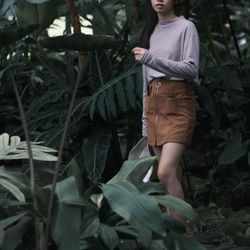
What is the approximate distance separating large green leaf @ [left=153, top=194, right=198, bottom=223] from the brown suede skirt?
2.57ft

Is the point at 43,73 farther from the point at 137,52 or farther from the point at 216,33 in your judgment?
the point at 216,33

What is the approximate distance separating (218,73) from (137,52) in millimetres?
1661

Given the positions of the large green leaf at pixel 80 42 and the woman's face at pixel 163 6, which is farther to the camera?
the woman's face at pixel 163 6

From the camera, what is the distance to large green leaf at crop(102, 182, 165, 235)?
3.28 m

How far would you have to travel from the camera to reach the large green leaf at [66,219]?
11.0ft

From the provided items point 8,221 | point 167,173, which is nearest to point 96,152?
point 167,173

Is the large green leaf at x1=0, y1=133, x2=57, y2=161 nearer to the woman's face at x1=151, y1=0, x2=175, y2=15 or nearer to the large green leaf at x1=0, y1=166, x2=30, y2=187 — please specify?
the large green leaf at x1=0, y1=166, x2=30, y2=187

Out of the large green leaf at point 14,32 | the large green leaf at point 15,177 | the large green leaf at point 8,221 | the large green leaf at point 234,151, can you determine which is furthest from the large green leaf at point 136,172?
the large green leaf at point 234,151

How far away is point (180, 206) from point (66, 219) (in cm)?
58

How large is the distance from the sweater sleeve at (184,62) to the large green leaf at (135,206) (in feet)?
3.12

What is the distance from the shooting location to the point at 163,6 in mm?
4301

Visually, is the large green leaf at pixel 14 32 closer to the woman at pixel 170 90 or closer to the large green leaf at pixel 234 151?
the woman at pixel 170 90

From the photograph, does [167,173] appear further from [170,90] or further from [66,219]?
[66,219]

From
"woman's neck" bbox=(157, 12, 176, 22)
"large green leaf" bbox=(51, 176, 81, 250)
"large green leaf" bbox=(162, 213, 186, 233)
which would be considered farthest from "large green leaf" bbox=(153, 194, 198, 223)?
"woman's neck" bbox=(157, 12, 176, 22)
